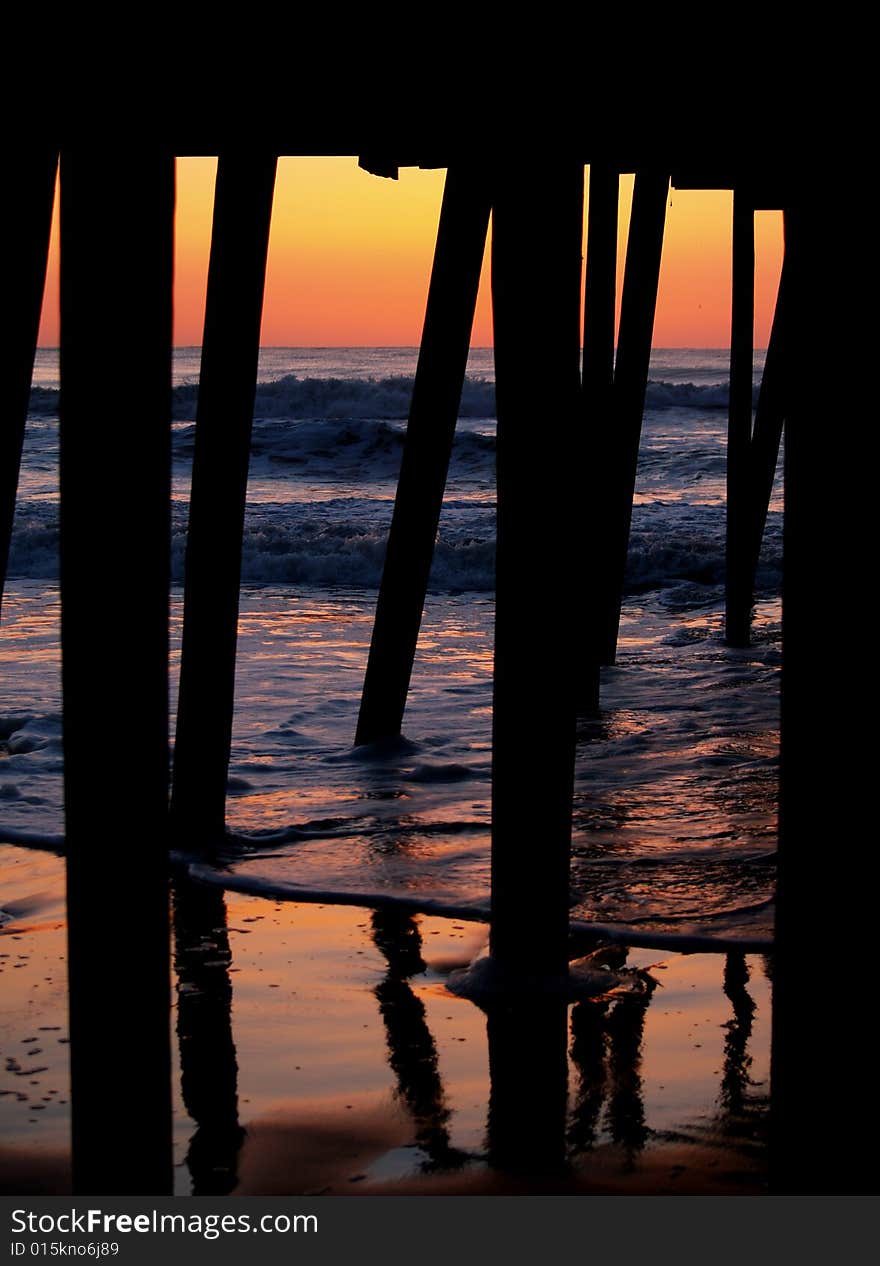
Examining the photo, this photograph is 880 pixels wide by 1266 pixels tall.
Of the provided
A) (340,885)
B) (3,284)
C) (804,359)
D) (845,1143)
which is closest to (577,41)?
(804,359)

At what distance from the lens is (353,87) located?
9.72 feet

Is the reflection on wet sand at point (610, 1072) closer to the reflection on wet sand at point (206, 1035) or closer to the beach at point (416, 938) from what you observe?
the beach at point (416, 938)

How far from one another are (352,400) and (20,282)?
30339 mm

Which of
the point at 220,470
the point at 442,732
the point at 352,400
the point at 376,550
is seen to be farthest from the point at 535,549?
the point at 352,400

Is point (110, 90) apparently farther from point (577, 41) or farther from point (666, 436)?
point (666, 436)

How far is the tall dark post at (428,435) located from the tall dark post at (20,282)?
164 centimetres

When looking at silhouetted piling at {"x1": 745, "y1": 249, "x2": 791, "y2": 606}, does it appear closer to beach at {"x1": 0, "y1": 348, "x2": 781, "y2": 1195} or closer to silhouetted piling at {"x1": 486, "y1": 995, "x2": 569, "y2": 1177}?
beach at {"x1": 0, "y1": 348, "x2": 781, "y2": 1195}

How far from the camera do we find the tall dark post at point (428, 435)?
475 centimetres

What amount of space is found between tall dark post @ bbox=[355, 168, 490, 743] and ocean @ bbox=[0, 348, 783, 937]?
460 millimetres

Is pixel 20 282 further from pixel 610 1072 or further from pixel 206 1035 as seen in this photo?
pixel 610 1072

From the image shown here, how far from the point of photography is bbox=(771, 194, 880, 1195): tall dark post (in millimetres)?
1838

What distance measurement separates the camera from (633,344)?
688cm

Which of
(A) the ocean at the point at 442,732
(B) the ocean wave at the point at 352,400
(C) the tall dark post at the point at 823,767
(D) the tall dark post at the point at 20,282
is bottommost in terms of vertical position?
(A) the ocean at the point at 442,732

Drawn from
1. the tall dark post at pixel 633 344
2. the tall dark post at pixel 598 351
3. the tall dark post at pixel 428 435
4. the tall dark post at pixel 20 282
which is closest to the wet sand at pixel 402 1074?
the tall dark post at pixel 20 282
